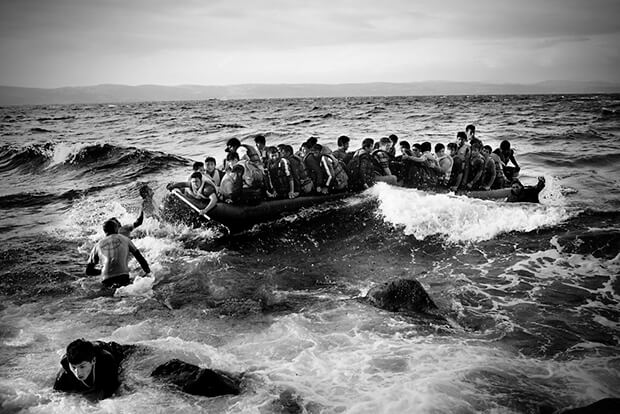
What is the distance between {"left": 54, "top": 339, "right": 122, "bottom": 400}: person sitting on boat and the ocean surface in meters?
0.16

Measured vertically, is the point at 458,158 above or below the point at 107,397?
above

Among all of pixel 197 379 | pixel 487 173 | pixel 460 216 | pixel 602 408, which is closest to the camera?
pixel 602 408

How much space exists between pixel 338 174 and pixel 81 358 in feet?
30.3

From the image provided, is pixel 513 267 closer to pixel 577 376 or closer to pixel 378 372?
pixel 577 376

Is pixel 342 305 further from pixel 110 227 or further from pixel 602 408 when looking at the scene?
pixel 110 227

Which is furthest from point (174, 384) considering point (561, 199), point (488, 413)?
point (561, 199)

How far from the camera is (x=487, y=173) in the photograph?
45.3 ft

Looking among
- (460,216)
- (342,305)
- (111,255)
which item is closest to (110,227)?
(111,255)

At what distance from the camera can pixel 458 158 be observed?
13484 mm

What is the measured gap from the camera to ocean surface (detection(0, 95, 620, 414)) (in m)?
5.43

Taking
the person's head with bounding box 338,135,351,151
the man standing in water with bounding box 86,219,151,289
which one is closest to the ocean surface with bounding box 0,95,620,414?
the man standing in water with bounding box 86,219,151,289

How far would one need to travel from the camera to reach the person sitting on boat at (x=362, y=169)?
535 inches

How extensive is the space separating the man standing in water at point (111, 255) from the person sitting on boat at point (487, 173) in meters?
10.4

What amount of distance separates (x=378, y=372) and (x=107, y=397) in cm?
341
